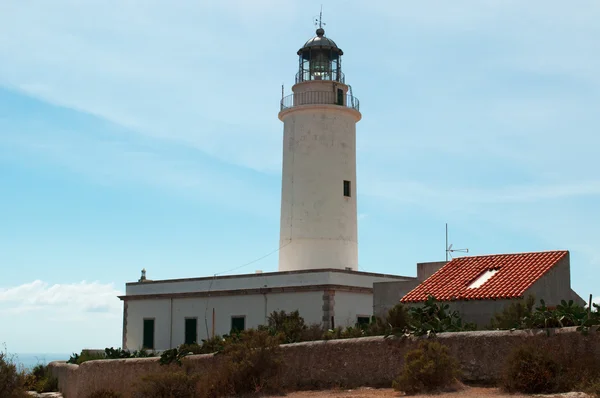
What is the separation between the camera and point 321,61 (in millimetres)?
31891

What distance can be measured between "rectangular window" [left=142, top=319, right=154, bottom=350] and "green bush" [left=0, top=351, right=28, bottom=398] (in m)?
14.8

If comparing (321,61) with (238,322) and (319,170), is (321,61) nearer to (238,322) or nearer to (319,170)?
(319,170)

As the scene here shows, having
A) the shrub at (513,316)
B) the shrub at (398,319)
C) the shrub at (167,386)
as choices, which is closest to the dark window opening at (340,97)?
the shrub at (513,316)

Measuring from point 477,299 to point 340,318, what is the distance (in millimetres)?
8342

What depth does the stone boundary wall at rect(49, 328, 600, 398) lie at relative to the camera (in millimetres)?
11570

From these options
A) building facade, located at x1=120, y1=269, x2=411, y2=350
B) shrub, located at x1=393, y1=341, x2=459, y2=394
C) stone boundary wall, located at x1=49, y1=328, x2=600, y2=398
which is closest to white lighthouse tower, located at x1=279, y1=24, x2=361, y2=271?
building facade, located at x1=120, y1=269, x2=411, y2=350

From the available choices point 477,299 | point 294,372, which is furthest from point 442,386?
point 477,299

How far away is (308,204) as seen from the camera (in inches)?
1196

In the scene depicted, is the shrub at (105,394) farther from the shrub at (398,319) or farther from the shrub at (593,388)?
the shrub at (593,388)

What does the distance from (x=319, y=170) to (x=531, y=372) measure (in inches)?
780

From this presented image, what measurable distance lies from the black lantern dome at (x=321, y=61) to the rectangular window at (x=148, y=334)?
11.0 meters

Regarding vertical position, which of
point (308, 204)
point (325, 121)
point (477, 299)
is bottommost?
point (477, 299)

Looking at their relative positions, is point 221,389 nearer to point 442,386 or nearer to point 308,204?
point 442,386

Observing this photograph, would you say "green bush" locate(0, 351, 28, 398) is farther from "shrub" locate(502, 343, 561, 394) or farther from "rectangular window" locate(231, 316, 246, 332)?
"rectangular window" locate(231, 316, 246, 332)
